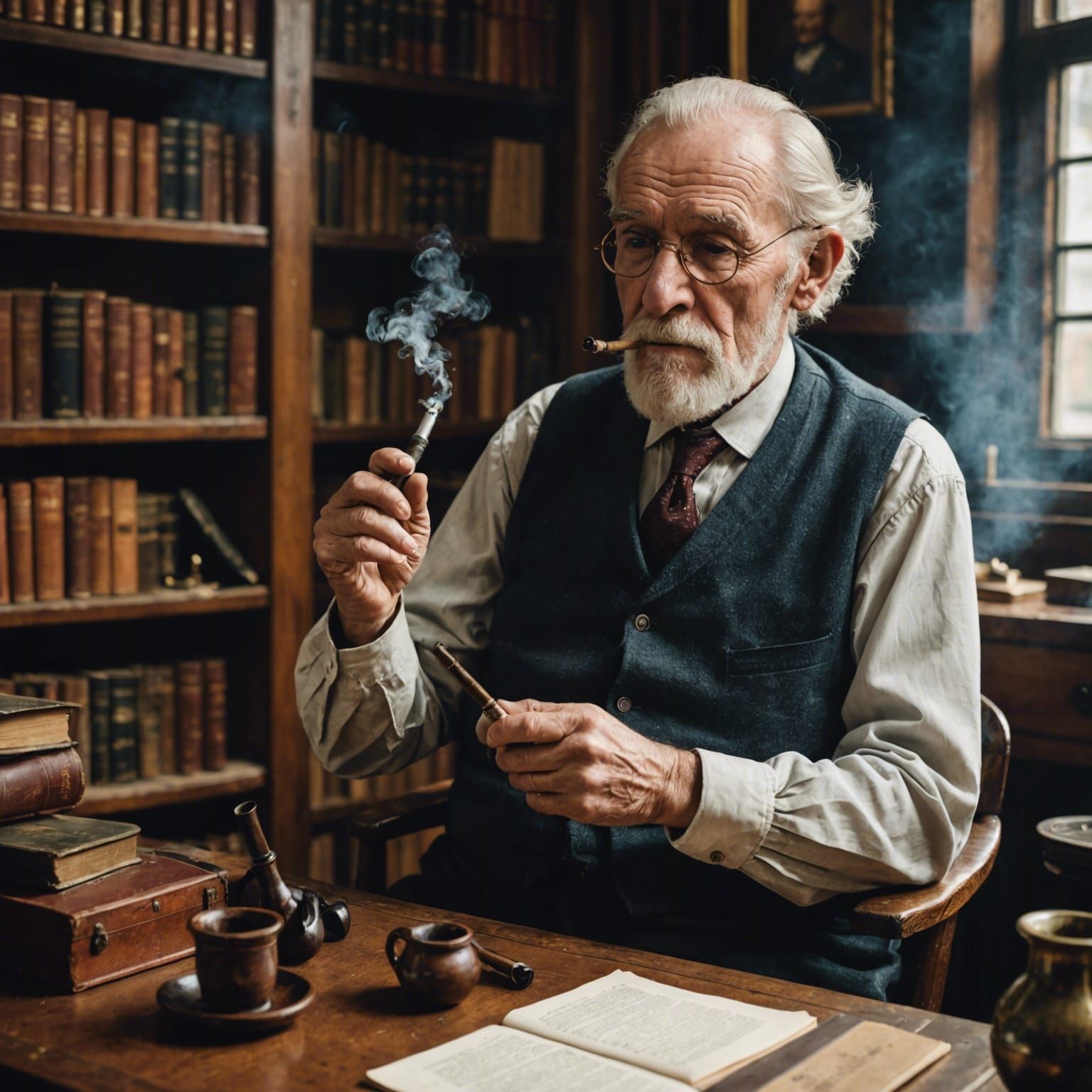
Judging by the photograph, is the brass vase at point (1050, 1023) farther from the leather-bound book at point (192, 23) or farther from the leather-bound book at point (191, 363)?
the leather-bound book at point (192, 23)

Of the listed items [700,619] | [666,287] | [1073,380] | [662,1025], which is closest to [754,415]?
[666,287]

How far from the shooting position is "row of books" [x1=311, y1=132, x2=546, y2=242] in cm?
344

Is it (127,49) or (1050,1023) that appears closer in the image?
(1050,1023)

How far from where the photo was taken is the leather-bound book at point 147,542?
3.21 metres

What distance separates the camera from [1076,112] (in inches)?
126

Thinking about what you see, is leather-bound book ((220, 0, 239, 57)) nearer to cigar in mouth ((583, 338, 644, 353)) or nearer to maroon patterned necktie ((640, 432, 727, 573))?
cigar in mouth ((583, 338, 644, 353))

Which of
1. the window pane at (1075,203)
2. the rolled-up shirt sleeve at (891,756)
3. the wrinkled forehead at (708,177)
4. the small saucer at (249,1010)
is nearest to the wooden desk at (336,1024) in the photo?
the small saucer at (249,1010)

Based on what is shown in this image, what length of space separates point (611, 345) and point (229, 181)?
1572mm

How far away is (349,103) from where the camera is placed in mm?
3654

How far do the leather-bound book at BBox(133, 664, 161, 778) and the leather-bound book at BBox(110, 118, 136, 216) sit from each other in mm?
1061

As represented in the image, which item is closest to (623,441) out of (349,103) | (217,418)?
(217,418)

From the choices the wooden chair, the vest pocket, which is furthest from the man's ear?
the wooden chair

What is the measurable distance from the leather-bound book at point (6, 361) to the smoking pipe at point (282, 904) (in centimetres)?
177

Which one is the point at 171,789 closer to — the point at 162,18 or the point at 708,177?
the point at 162,18
